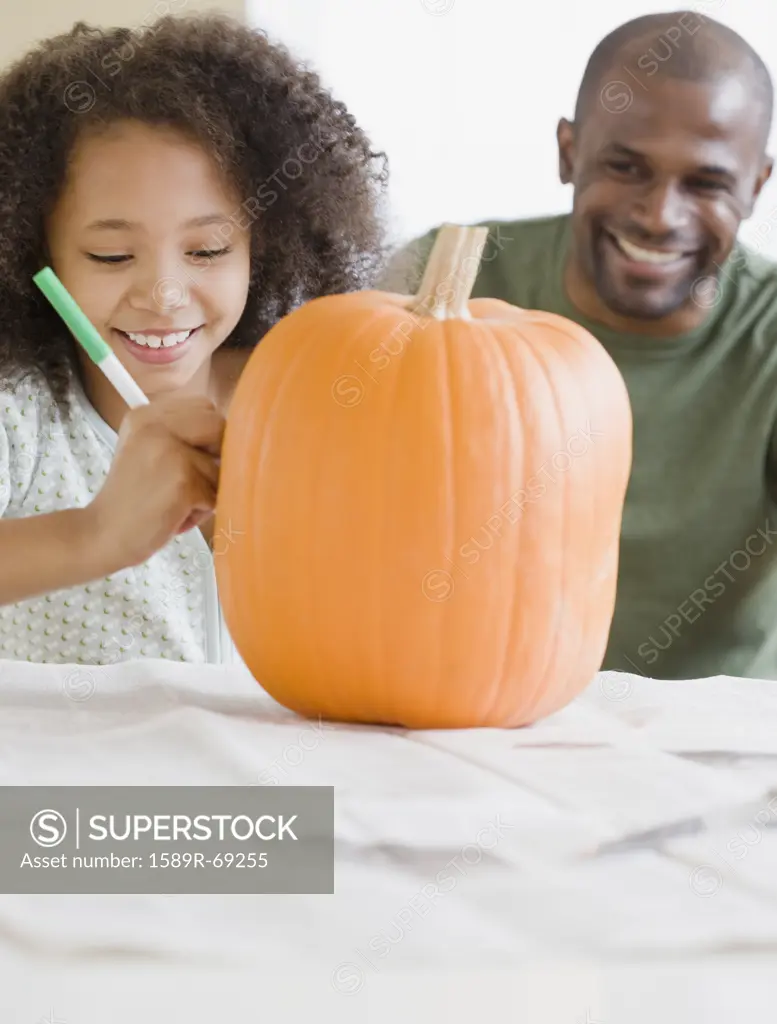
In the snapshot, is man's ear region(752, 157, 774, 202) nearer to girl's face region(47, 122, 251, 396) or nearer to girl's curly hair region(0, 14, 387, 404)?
girl's curly hair region(0, 14, 387, 404)

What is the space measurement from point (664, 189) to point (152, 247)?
773mm

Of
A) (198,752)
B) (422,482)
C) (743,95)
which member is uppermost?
(743,95)

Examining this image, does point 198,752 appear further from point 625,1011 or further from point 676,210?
point 676,210

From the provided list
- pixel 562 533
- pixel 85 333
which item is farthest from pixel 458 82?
pixel 562 533

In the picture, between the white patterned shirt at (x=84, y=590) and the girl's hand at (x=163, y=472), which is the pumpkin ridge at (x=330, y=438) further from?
the white patterned shirt at (x=84, y=590)

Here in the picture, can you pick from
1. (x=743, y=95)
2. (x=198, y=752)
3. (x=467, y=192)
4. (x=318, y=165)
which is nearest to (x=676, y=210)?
(x=743, y=95)

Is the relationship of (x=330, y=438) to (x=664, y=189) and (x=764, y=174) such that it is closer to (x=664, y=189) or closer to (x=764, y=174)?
(x=664, y=189)

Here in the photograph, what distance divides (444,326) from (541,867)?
0.30 metres

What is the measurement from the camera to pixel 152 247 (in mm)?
1048

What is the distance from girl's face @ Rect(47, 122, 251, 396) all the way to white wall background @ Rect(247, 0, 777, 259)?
3.72 ft

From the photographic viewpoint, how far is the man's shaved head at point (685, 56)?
151 centimetres

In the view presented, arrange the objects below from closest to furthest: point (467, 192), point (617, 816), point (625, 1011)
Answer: point (625, 1011), point (617, 816), point (467, 192)

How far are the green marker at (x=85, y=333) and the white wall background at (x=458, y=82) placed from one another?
153 cm

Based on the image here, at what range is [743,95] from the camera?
4.99ft
